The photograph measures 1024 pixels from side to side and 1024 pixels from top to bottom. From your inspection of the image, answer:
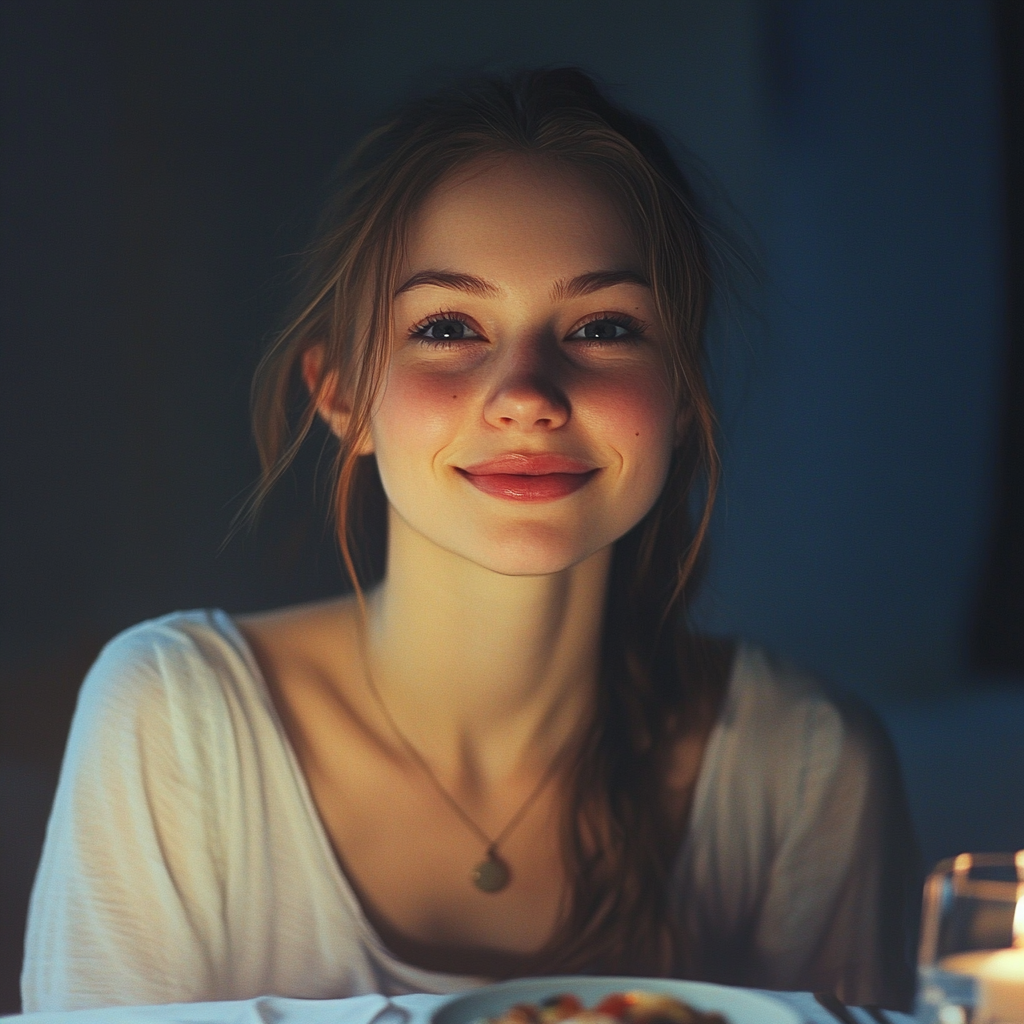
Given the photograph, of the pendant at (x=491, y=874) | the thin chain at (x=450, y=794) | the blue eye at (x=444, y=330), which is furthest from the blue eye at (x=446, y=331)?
the pendant at (x=491, y=874)

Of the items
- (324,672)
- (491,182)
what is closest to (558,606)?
(324,672)

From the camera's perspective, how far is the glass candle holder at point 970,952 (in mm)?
620

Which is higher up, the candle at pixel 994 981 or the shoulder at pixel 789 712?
the shoulder at pixel 789 712

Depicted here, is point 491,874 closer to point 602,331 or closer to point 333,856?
point 333,856

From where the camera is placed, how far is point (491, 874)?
0.92 meters

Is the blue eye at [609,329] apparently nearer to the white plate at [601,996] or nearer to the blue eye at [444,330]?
the blue eye at [444,330]

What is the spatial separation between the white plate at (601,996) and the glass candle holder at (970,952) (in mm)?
119

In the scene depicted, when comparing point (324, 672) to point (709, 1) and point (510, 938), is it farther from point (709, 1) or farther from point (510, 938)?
point (709, 1)

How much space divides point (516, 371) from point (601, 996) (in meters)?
0.44

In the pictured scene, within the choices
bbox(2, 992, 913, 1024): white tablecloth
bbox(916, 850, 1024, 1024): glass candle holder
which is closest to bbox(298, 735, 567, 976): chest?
bbox(2, 992, 913, 1024): white tablecloth

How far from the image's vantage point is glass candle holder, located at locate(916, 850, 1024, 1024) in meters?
0.62

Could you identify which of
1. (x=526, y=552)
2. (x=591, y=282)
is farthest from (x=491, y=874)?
(x=591, y=282)

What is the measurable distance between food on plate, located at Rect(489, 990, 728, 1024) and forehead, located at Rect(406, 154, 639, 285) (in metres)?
0.51

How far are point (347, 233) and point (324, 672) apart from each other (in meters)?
0.36
